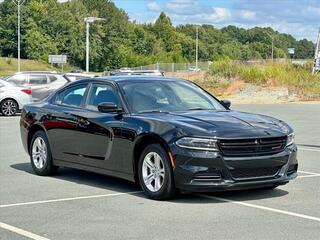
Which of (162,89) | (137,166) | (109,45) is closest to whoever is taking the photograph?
(137,166)

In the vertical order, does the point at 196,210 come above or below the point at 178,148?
→ below

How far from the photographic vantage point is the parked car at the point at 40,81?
88.9ft

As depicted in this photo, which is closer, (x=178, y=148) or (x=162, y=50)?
(x=178, y=148)

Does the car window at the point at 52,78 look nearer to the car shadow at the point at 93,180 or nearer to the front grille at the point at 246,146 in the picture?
the car shadow at the point at 93,180

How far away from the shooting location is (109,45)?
465 feet

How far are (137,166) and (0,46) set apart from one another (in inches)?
4655

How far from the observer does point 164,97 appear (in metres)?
9.04

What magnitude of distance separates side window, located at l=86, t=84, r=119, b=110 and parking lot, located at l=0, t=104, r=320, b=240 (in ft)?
3.66

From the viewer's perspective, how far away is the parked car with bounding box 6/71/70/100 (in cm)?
2711

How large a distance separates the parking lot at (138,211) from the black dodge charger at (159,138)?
0.26 metres

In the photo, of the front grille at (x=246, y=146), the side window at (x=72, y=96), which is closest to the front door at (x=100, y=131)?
the side window at (x=72, y=96)

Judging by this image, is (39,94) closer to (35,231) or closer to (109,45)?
(35,231)

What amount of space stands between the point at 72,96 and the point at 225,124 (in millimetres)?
2909

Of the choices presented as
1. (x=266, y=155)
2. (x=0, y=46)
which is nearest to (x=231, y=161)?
(x=266, y=155)
